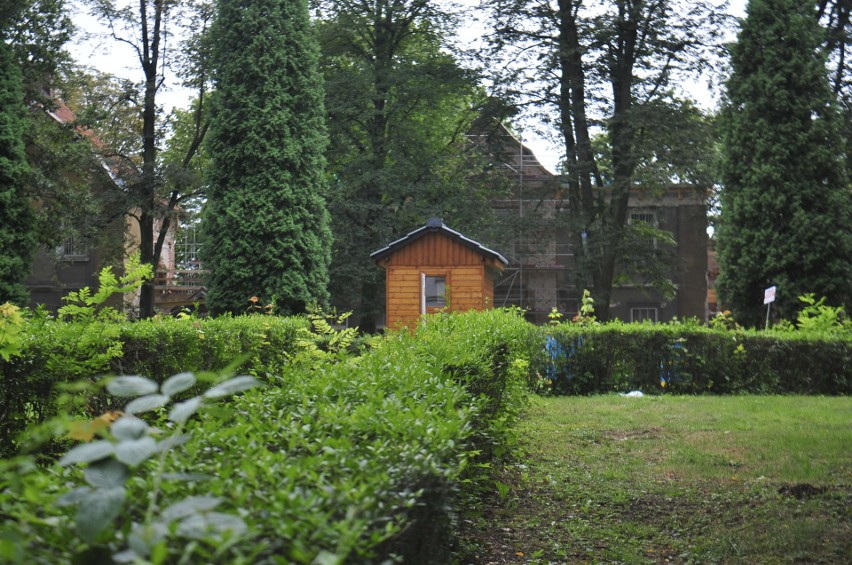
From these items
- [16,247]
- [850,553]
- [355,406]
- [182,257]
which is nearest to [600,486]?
[850,553]

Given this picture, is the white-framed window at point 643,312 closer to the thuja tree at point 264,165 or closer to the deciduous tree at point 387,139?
the deciduous tree at point 387,139

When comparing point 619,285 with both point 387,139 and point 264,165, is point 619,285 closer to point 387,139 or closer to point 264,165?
point 387,139

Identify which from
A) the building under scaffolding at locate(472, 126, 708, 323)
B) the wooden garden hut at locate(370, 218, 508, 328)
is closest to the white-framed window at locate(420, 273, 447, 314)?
the wooden garden hut at locate(370, 218, 508, 328)

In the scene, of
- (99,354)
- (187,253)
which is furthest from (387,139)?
(99,354)

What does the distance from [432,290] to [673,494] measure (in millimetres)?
14563

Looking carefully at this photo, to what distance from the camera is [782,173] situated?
2442 centimetres

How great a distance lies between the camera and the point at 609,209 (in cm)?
2797

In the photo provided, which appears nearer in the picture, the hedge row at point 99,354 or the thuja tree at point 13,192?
the hedge row at point 99,354

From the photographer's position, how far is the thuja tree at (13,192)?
21.3m

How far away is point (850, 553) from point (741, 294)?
20036 mm

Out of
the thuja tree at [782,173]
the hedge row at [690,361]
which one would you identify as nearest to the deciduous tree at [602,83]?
the thuja tree at [782,173]

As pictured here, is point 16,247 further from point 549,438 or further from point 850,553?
point 850,553

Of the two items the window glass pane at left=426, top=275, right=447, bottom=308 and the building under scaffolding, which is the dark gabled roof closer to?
the window glass pane at left=426, top=275, right=447, bottom=308

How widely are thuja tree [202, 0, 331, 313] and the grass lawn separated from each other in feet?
47.0
